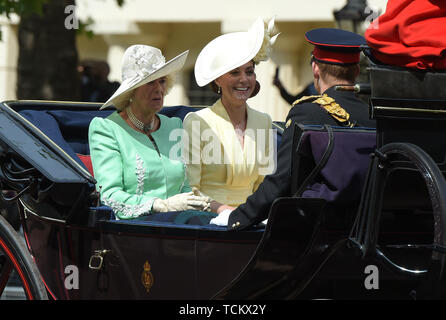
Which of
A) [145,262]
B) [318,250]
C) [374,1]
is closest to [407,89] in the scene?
[318,250]

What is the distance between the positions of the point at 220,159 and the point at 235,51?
496mm

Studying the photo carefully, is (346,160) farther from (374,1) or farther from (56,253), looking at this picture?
(374,1)

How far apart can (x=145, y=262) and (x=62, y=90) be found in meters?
5.92

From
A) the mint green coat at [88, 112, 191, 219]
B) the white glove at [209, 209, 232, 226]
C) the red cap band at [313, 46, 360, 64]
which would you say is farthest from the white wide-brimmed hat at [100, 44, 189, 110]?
the white glove at [209, 209, 232, 226]

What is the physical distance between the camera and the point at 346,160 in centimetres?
306

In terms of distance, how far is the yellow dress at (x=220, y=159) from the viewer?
13.6ft

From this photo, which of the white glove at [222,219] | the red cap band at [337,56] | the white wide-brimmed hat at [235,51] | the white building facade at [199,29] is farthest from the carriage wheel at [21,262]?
the white building facade at [199,29]

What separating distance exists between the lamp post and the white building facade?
16.9ft

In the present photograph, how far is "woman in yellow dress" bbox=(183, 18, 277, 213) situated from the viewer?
13.5 ft

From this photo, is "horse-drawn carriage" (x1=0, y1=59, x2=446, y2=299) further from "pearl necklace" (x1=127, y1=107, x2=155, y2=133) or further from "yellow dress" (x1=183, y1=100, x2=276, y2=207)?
"yellow dress" (x1=183, y1=100, x2=276, y2=207)

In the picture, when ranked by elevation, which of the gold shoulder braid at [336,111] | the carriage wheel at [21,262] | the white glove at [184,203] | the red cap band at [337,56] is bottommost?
the carriage wheel at [21,262]

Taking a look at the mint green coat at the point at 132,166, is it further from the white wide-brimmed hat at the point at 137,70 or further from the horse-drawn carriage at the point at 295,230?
the horse-drawn carriage at the point at 295,230

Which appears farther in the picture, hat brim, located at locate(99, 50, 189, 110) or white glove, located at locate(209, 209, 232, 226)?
hat brim, located at locate(99, 50, 189, 110)

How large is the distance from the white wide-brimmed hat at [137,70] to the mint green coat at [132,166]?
0.36 ft
